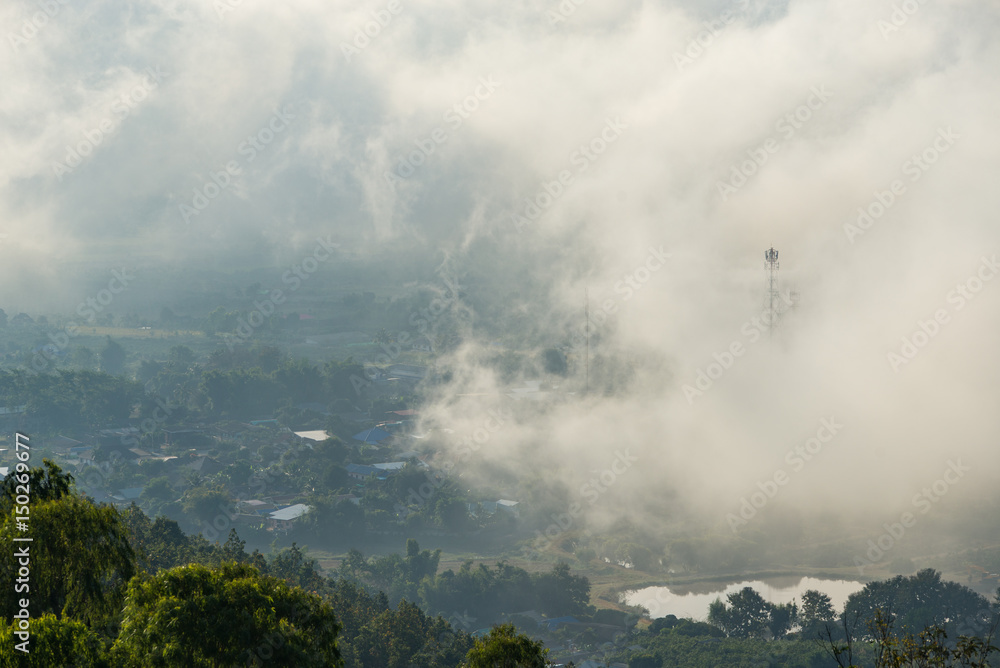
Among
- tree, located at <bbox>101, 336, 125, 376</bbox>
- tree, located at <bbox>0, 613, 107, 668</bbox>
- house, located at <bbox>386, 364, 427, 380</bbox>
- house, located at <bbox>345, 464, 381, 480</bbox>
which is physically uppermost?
tree, located at <bbox>101, 336, 125, 376</bbox>

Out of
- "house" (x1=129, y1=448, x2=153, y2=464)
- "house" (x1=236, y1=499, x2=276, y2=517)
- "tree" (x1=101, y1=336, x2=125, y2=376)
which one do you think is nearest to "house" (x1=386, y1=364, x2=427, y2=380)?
"house" (x1=129, y1=448, x2=153, y2=464)

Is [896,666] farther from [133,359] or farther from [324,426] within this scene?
[133,359]

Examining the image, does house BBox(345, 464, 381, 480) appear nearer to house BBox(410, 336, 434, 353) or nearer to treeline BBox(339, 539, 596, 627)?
treeline BBox(339, 539, 596, 627)

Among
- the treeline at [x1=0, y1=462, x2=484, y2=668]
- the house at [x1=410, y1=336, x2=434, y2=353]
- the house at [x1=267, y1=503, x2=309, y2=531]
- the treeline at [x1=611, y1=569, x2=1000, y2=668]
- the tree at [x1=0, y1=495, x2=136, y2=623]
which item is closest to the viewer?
the treeline at [x1=0, y1=462, x2=484, y2=668]

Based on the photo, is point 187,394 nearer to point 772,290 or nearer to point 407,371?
point 407,371

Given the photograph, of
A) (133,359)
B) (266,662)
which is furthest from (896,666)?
(133,359)

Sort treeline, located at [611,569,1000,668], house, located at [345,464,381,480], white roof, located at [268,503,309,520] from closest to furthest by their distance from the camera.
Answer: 1. treeline, located at [611,569,1000,668]
2. white roof, located at [268,503,309,520]
3. house, located at [345,464,381,480]

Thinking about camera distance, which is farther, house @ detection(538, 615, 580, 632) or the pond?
the pond
